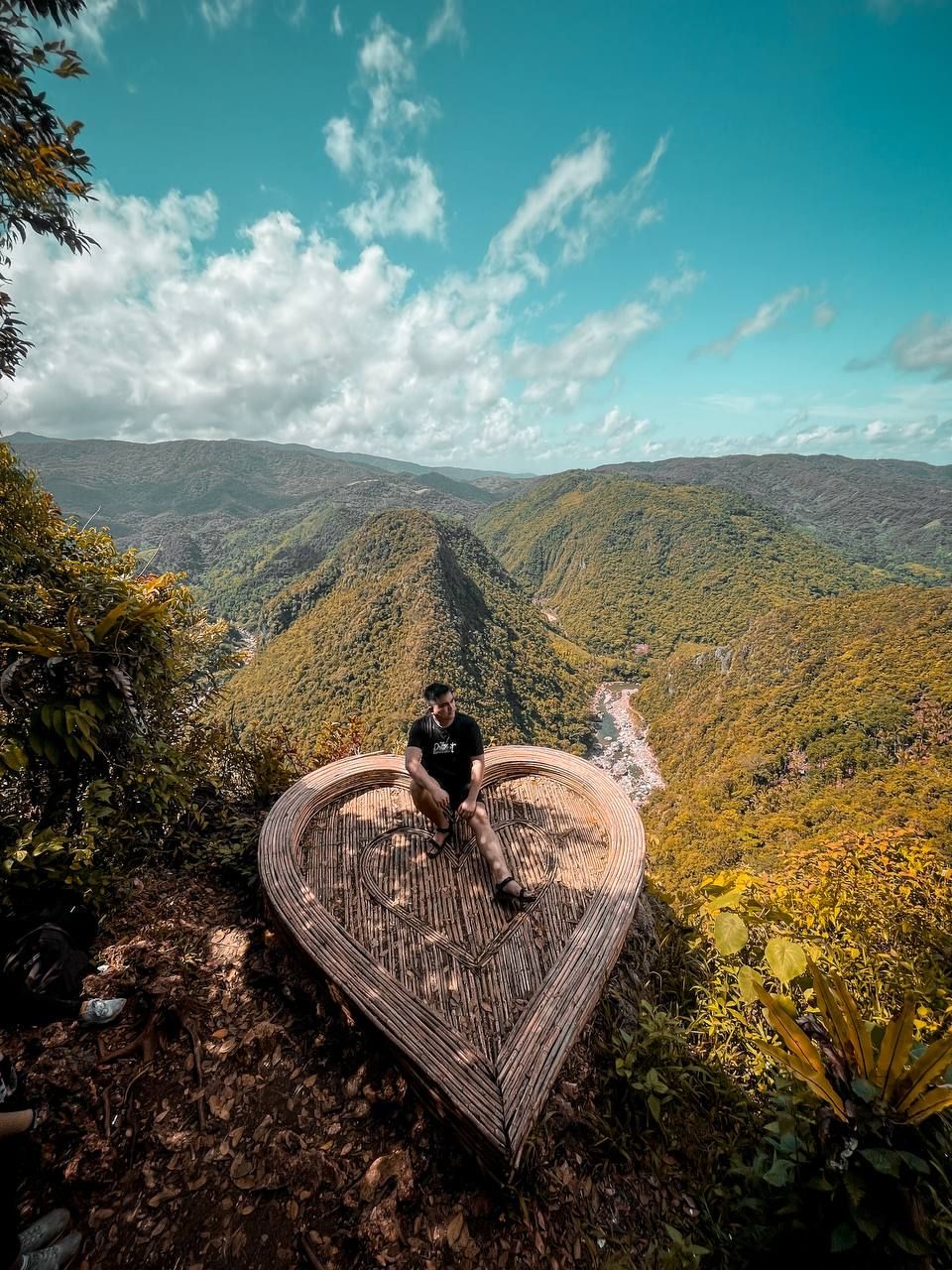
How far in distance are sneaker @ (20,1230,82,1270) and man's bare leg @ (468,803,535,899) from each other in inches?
104

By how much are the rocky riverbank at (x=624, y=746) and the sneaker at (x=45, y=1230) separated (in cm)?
4680

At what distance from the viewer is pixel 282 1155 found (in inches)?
94.4

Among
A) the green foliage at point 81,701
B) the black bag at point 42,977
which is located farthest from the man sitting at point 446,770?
the black bag at point 42,977

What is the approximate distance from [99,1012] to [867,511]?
20700cm

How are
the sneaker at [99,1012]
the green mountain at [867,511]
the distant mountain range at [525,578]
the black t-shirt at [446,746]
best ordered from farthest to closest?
the green mountain at [867,511]
the distant mountain range at [525,578]
the black t-shirt at [446,746]
the sneaker at [99,1012]

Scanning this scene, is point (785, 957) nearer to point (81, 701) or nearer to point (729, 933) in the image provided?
point (729, 933)

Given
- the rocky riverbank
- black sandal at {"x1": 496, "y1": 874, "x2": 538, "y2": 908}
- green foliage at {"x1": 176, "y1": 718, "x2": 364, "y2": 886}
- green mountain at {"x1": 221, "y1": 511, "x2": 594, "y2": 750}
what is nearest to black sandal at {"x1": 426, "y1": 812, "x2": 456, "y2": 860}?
black sandal at {"x1": 496, "y1": 874, "x2": 538, "y2": 908}

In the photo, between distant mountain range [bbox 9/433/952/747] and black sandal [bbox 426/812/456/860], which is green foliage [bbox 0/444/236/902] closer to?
black sandal [bbox 426/812/456/860]

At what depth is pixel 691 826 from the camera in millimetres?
34156

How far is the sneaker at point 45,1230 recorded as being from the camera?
194 centimetres

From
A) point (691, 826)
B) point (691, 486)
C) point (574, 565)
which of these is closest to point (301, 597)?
point (691, 826)

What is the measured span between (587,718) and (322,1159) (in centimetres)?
6440

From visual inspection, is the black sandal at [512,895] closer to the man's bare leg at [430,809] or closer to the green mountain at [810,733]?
the man's bare leg at [430,809]

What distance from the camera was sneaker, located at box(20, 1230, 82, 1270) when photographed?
1858 mm
